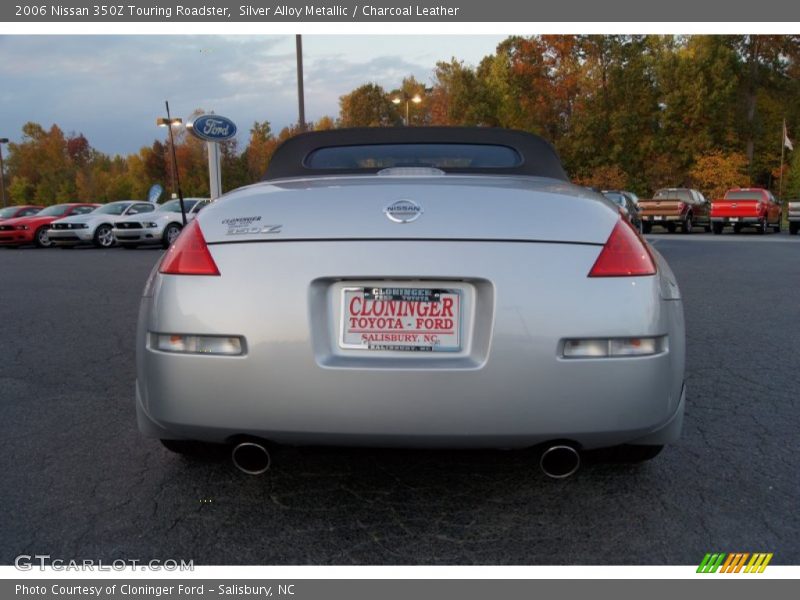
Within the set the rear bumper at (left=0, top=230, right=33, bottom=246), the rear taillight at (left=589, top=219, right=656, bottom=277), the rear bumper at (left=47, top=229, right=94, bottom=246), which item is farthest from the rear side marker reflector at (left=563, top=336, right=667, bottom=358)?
the rear bumper at (left=0, top=230, right=33, bottom=246)

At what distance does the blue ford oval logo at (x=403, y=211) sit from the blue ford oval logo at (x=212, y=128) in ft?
49.1

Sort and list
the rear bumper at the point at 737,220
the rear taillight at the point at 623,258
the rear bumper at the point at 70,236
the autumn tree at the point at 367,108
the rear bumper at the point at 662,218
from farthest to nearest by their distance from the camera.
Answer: the autumn tree at the point at 367,108, the rear bumper at the point at 662,218, the rear bumper at the point at 737,220, the rear bumper at the point at 70,236, the rear taillight at the point at 623,258

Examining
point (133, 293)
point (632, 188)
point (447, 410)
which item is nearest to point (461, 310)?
point (447, 410)

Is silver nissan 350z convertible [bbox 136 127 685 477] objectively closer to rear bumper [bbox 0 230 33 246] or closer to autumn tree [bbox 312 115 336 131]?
rear bumper [bbox 0 230 33 246]

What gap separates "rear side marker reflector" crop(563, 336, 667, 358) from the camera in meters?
2.38

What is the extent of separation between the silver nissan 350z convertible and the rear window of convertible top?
1.36 m

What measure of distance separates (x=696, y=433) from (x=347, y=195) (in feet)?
7.24

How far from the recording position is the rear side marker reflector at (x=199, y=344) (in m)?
2.44

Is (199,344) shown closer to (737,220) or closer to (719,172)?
(737,220)

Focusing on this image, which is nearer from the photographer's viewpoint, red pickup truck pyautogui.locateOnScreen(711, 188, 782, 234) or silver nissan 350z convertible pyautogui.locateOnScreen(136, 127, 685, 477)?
silver nissan 350z convertible pyautogui.locateOnScreen(136, 127, 685, 477)

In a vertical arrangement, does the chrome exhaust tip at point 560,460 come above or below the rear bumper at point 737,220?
above

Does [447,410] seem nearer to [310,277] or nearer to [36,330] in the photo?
[310,277]

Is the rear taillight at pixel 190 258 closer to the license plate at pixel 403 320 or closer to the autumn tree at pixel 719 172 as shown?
the license plate at pixel 403 320

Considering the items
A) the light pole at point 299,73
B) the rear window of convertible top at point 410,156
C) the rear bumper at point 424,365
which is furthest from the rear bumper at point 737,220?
the rear bumper at point 424,365
